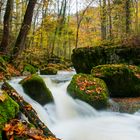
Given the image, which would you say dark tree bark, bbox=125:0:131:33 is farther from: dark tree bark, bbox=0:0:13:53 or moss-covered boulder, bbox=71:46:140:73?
dark tree bark, bbox=0:0:13:53

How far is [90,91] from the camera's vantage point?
A: 8914 millimetres

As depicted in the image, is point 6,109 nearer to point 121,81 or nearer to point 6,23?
point 121,81

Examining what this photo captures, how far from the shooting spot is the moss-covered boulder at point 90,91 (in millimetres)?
8719

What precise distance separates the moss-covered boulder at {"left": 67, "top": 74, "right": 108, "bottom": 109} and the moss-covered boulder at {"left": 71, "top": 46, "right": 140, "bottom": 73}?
3321 millimetres

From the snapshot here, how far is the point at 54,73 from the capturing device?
56.4 feet

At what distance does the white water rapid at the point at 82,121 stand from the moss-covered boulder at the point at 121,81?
167 cm

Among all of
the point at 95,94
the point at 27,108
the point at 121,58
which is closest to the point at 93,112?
the point at 95,94

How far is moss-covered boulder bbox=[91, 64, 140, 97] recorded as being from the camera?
10109 mm

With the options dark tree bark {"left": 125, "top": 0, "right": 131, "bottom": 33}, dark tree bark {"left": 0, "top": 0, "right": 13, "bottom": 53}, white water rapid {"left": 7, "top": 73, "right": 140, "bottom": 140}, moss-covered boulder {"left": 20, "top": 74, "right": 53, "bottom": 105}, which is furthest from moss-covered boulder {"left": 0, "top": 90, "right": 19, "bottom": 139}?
dark tree bark {"left": 125, "top": 0, "right": 131, "bottom": 33}

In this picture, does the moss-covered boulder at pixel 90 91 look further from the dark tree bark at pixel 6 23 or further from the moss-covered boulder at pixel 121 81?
the dark tree bark at pixel 6 23

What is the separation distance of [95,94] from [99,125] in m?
1.62

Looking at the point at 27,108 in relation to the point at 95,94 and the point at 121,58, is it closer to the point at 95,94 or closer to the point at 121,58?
the point at 95,94

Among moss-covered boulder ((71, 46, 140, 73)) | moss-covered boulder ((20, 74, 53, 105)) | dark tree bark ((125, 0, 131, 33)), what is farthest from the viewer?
dark tree bark ((125, 0, 131, 33))

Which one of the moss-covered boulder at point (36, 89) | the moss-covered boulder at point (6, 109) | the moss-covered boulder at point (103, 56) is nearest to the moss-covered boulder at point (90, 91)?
the moss-covered boulder at point (36, 89)
